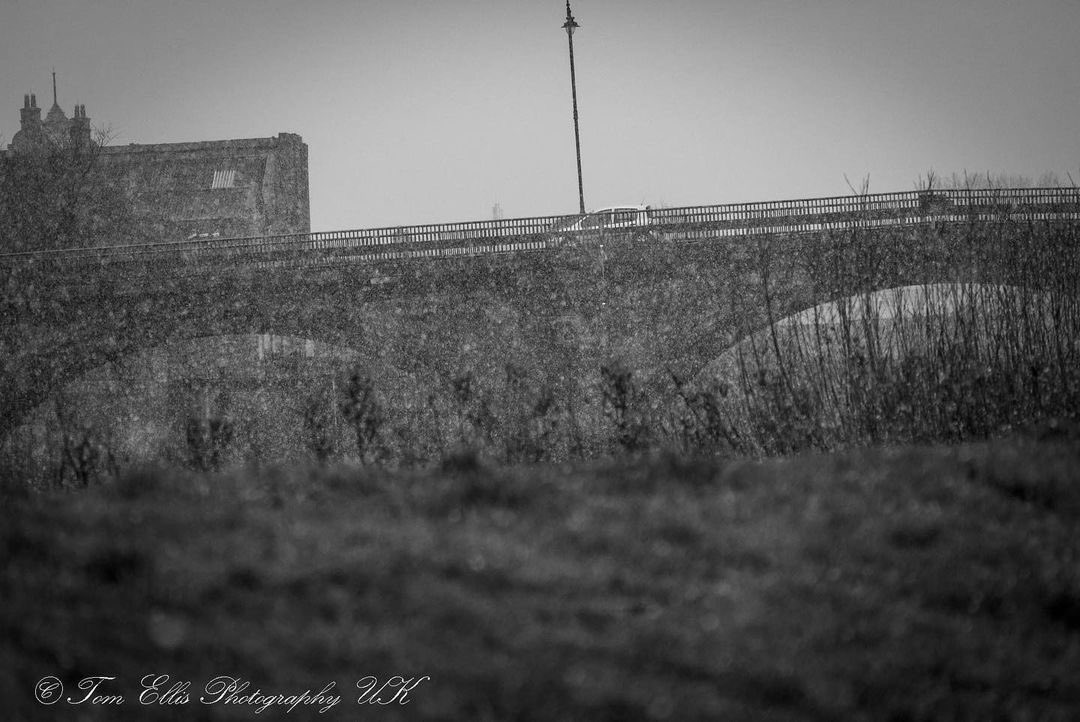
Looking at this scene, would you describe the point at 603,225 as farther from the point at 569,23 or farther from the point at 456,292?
the point at 569,23

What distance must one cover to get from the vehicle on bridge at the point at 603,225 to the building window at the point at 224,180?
25.0 metres

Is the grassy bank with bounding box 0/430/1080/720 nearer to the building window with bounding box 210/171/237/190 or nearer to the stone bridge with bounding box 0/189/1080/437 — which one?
the stone bridge with bounding box 0/189/1080/437

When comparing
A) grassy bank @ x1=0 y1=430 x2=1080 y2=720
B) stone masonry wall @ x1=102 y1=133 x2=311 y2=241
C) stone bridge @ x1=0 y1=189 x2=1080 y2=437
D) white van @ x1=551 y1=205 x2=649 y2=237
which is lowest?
grassy bank @ x1=0 y1=430 x2=1080 y2=720

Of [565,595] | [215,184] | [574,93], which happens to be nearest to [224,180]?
[215,184]

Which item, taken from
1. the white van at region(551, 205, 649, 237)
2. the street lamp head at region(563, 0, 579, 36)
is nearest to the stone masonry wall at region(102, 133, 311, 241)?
the street lamp head at region(563, 0, 579, 36)

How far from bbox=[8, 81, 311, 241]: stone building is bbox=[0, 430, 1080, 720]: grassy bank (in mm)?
41025

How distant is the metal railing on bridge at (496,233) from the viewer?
81.0 ft

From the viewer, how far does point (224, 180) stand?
153 feet

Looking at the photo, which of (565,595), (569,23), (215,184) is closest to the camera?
(565,595)

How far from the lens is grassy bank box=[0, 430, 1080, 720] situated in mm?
4461

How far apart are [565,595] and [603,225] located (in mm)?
21431

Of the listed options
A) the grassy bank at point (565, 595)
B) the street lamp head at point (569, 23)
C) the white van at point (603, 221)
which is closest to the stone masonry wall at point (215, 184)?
the street lamp head at point (569, 23)

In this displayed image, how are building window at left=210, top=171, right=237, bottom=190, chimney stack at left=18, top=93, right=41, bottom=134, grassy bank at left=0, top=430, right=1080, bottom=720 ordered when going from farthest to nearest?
chimney stack at left=18, top=93, right=41, bottom=134 → building window at left=210, top=171, right=237, bottom=190 → grassy bank at left=0, top=430, right=1080, bottom=720

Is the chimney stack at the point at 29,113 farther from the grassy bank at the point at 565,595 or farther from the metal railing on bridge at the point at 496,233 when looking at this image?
the grassy bank at the point at 565,595
